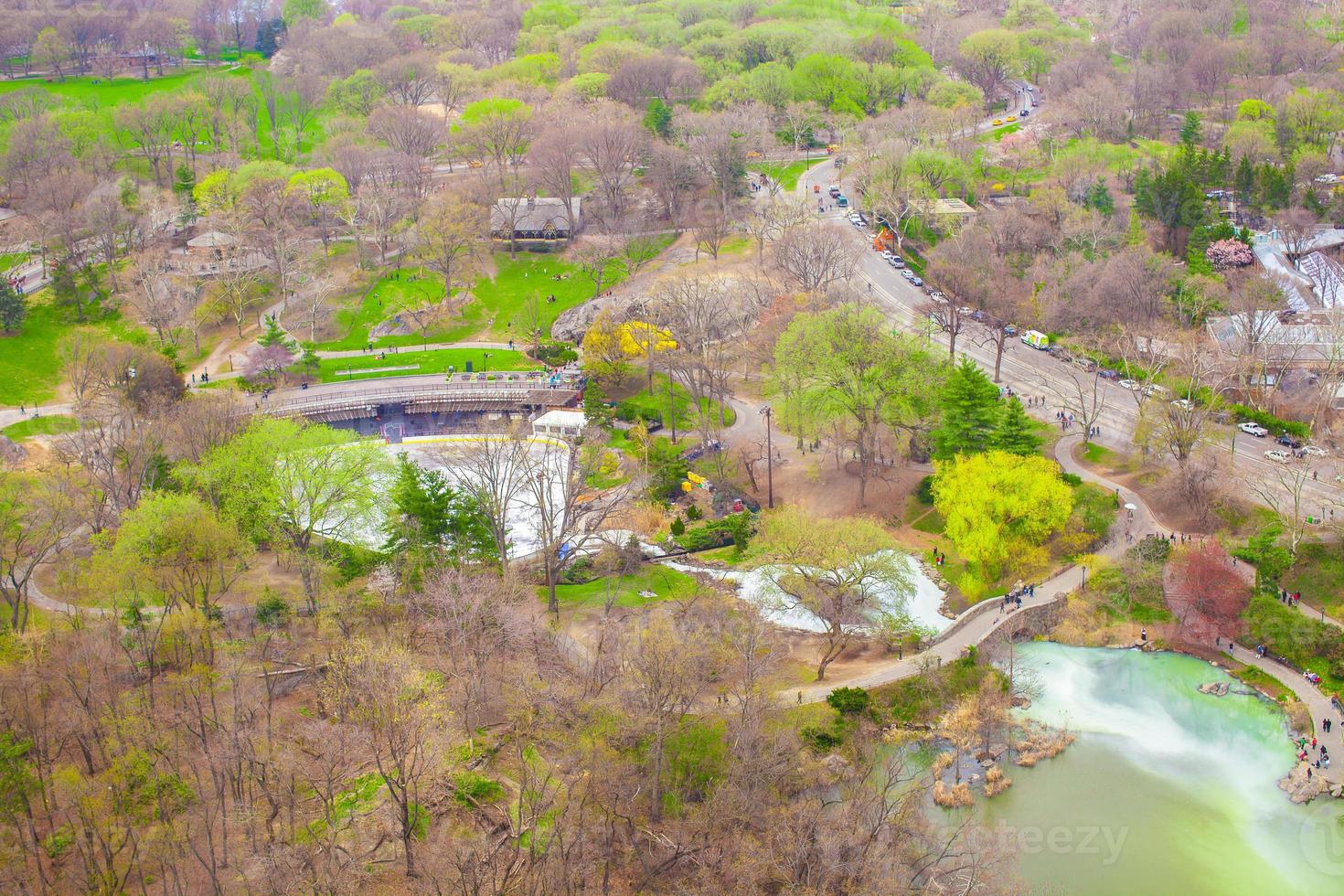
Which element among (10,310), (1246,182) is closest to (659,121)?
(1246,182)

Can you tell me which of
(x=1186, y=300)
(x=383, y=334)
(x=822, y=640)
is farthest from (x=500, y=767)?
(x=1186, y=300)

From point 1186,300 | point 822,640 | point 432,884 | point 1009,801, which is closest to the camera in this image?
point 432,884

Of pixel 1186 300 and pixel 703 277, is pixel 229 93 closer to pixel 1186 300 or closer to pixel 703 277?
pixel 703 277

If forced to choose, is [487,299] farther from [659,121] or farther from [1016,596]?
[1016,596]

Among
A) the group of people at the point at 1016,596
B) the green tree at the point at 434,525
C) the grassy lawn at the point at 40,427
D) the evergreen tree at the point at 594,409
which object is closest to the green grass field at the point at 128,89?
the grassy lawn at the point at 40,427

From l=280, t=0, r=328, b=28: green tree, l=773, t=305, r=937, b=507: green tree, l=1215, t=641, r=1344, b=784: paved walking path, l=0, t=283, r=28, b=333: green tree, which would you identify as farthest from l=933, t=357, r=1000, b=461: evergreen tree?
l=280, t=0, r=328, b=28: green tree
